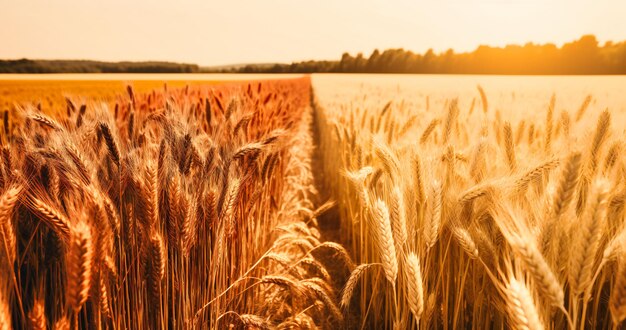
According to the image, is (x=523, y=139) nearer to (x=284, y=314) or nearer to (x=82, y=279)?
(x=284, y=314)

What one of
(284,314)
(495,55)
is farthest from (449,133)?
(495,55)

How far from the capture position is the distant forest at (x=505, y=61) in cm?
3494

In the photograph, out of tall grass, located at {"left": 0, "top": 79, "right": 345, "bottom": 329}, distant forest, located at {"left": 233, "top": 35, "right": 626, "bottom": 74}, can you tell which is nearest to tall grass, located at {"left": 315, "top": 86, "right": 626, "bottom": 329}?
tall grass, located at {"left": 0, "top": 79, "right": 345, "bottom": 329}

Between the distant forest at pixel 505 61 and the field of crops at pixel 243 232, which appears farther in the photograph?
the distant forest at pixel 505 61

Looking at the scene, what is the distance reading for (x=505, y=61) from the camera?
149 ft

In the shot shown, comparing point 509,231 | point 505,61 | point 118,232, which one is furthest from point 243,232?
point 505,61

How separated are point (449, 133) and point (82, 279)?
1606 millimetres

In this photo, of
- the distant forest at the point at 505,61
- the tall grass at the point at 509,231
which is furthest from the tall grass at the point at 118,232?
the distant forest at the point at 505,61

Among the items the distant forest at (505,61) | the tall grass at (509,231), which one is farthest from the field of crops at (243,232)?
the distant forest at (505,61)

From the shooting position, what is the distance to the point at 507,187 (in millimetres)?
1203

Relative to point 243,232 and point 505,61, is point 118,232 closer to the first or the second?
point 243,232

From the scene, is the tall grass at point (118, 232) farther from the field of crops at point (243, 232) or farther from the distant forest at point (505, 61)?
the distant forest at point (505, 61)

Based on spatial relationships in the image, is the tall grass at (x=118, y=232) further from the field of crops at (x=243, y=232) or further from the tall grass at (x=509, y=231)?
the tall grass at (x=509, y=231)

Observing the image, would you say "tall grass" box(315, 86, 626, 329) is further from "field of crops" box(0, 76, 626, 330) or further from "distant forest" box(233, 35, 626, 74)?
"distant forest" box(233, 35, 626, 74)
